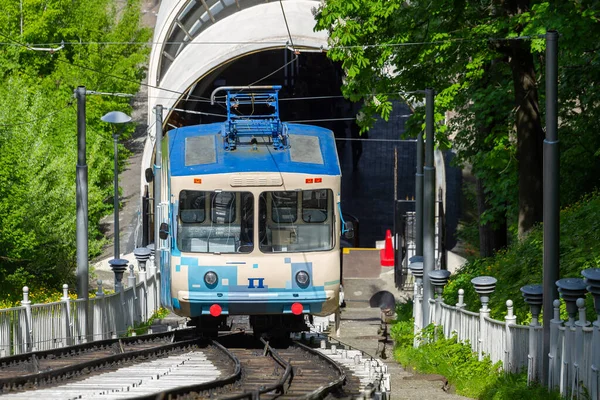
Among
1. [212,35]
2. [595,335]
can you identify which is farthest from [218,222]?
[212,35]

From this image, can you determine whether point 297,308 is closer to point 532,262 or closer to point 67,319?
point 67,319

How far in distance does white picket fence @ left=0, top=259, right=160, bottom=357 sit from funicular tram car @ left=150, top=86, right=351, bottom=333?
217 centimetres

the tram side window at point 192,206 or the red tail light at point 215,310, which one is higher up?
the tram side window at point 192,206

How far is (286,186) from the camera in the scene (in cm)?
2059

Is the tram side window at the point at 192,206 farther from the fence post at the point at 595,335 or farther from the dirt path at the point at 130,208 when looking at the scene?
the dirt path at the point at 130,208

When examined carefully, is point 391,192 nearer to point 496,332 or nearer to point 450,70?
point 450,70

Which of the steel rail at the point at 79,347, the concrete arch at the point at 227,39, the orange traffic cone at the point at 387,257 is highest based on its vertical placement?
the concrete arch at the point at 227,39

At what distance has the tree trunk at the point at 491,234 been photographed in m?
32.8

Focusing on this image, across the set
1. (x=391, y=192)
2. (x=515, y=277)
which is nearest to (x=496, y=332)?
(x=515, y=277)

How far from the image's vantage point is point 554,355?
15.2 meters

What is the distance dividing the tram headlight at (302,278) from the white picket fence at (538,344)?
2.70 meters

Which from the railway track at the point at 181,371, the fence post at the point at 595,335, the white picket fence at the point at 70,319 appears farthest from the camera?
the white picket fence at the point at 70,319

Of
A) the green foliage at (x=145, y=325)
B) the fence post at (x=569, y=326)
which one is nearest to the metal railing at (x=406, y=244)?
the green foliage at (x=145, y=325)

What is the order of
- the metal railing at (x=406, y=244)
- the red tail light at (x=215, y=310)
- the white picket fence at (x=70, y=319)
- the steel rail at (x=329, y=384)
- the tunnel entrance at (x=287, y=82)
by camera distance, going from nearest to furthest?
1. the steel rail at (x=329, y=384)
2. the white picket fence at (x=70, y=319)
3. the red tail light at (x=215, y=310)
4. the metal railing at (x=406, y=244)
5. the tunnel entrance at (x=287, y=82)
